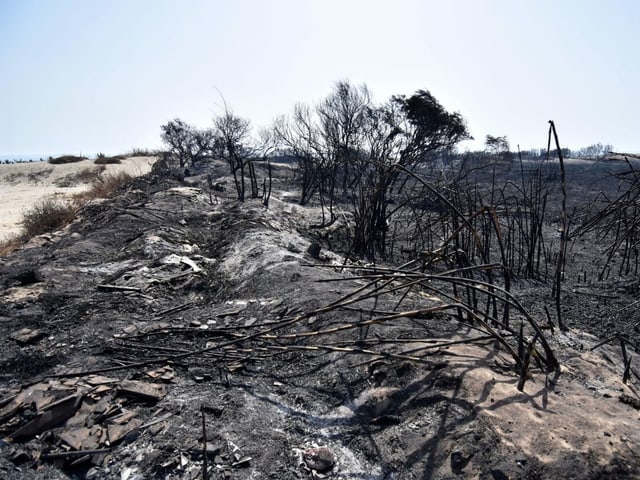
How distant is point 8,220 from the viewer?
1311 centimetres

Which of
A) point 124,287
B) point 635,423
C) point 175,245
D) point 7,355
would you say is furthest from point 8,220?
point 635,423

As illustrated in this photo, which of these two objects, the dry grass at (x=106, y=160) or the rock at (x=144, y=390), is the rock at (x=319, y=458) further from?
the dry grass at (x=106, y=160)

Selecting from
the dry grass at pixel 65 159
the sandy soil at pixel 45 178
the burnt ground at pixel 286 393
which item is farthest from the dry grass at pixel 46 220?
the dry grass at pixel 65 159

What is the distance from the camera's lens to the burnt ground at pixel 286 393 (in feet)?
5.44

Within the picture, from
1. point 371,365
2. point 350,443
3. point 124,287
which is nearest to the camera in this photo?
point 350,443

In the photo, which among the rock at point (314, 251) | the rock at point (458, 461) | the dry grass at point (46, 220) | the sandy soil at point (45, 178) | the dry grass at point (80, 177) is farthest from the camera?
the dry grass at point (80, 177)

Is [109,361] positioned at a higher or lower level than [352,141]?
lower

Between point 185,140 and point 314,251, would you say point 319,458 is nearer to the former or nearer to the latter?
point 314,251

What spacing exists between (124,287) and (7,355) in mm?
1468

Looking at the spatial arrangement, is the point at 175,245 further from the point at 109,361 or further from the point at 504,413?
the point at 504,413

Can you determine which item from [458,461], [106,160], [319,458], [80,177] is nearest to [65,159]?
[106,160]

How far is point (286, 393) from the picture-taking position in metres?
2.22

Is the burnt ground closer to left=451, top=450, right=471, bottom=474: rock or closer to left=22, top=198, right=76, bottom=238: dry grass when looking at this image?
left=451, top=450, right=471, bottom=474: rock

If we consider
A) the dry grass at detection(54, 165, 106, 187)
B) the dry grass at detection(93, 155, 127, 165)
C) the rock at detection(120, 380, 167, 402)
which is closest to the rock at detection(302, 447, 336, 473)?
the rock at detection(120, 380, 167, 402)
